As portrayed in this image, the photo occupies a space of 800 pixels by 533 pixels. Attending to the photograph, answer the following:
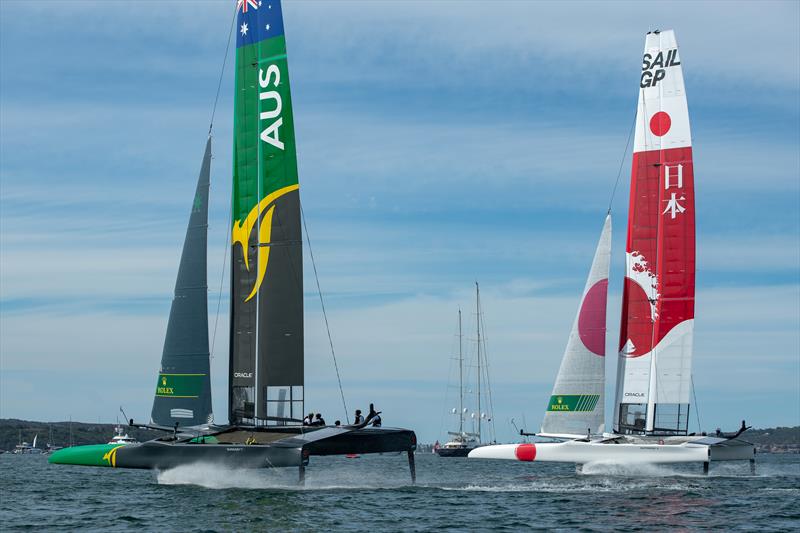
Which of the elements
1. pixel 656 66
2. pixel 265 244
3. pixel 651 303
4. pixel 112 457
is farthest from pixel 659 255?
pixel 112 457

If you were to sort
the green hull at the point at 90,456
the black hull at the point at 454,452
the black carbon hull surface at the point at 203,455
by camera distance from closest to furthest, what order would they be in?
the black carbon hull surface at the point at 203,455 → the green hull at the point at 90,456 → the black hull at the point at 454,452

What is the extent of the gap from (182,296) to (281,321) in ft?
12.7

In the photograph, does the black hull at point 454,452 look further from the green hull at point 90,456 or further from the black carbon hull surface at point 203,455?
the black carbon hull surface at point 203,455

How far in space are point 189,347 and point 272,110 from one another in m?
7.00

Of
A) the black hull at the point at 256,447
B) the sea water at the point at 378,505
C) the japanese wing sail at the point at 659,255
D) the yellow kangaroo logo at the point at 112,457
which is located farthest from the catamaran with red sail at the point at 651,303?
the yellow kangaroo logo at the point at 112,457

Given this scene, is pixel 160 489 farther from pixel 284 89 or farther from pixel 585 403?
pixel 585 403

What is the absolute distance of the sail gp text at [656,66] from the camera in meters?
37.7

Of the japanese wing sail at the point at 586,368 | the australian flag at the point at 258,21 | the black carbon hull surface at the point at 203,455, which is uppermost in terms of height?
the australian flag at the point at 258,21

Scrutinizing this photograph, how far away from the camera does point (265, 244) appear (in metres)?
29.3

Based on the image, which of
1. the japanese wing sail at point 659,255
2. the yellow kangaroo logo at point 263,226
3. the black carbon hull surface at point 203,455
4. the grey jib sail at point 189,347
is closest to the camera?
the black carbon hull surface at point 203,455

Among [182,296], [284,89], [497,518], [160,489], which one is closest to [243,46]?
[284,89]

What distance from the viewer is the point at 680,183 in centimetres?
3709

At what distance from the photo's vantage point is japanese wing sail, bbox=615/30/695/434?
122 ft

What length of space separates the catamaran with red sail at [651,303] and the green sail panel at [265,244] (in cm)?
1052
